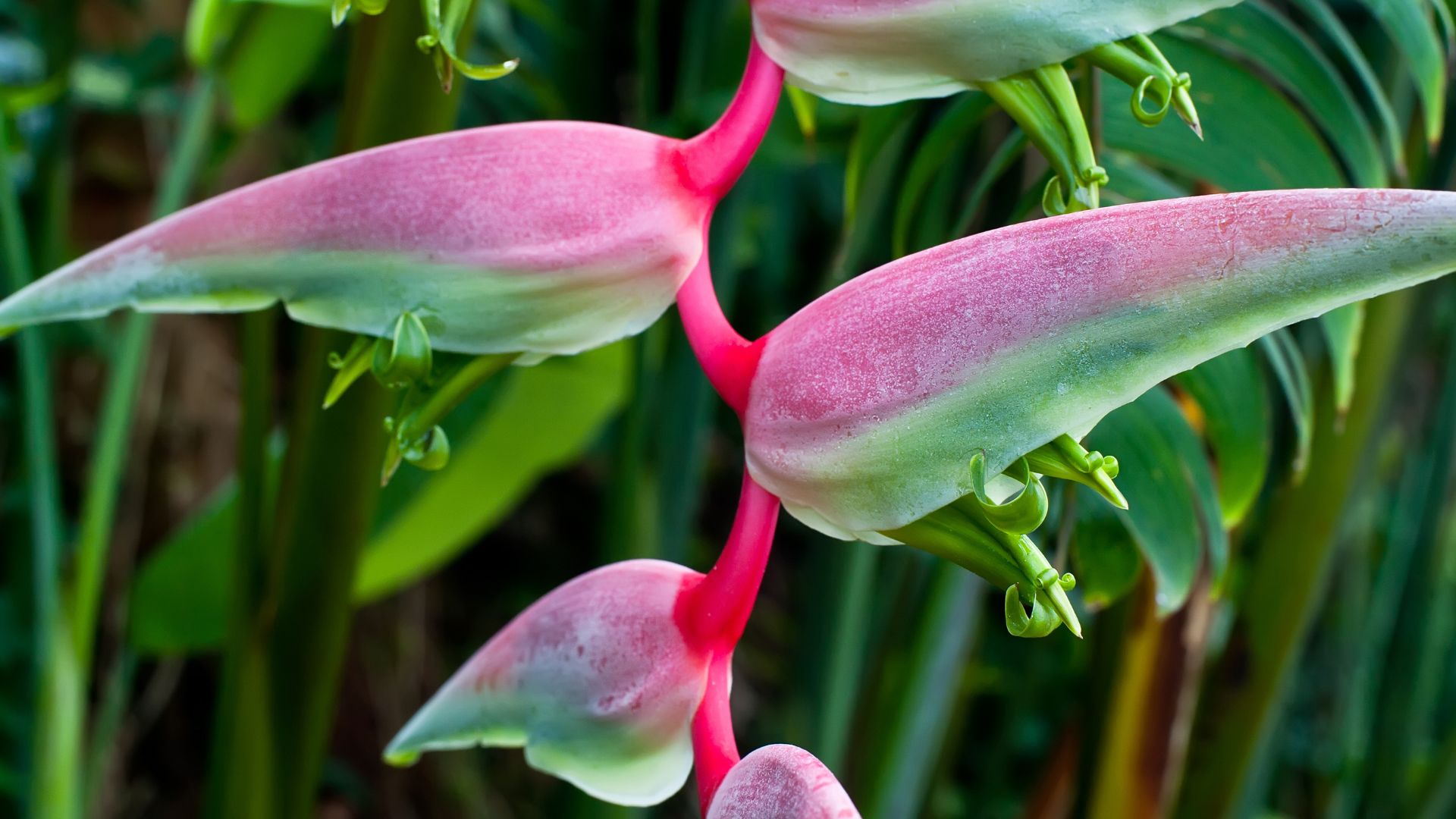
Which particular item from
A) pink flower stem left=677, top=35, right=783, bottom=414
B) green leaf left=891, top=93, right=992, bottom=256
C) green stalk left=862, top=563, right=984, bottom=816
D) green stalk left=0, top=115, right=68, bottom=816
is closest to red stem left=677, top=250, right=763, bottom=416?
pink flower stem left=677, top=35, right=783, bottom=414

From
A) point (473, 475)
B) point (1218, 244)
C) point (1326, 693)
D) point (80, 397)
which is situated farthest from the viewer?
point (1326, 693)

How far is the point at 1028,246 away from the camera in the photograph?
0.14m

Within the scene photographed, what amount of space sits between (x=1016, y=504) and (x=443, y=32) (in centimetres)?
10

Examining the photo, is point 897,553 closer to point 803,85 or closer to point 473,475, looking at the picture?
point 473,475

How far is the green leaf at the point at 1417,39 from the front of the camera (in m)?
0.28

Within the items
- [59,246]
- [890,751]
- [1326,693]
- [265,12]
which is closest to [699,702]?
[890,751]

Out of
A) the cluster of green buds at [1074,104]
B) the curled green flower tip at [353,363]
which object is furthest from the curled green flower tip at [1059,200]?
the curled green flower tip at [353,363]

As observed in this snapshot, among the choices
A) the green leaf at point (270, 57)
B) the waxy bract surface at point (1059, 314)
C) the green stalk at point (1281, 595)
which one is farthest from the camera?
the green leaf at point (270, 57)

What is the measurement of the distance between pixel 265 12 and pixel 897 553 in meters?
0.43

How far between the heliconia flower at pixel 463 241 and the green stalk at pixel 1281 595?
0.38 m

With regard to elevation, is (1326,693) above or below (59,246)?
below

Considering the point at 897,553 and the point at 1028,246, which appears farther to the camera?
the point at 897,553

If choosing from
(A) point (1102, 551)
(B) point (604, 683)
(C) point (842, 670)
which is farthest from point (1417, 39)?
(C) point (842, 670)

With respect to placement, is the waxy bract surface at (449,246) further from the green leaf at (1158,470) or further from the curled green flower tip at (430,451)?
the green leaf at (1158,470)
